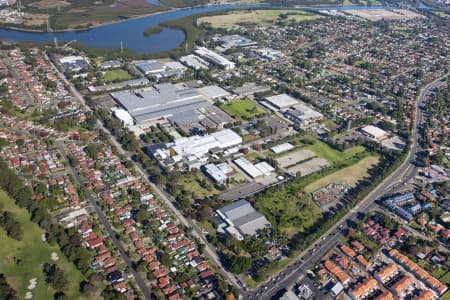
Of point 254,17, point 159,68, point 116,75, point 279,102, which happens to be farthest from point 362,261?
point 254,17

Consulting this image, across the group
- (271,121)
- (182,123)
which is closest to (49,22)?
(182,123)

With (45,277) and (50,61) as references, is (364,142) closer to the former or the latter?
(45,277)

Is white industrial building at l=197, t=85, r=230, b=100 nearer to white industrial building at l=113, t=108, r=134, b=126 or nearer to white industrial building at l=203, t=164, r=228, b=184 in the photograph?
white industrial building at l=113, t=108, r=134, b=126

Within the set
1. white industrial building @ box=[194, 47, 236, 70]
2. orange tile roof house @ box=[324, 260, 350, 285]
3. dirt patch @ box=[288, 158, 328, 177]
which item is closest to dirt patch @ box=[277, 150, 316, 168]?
dirt patch @ box=[288, 158, 328, 177]

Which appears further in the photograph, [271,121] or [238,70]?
[238,70]

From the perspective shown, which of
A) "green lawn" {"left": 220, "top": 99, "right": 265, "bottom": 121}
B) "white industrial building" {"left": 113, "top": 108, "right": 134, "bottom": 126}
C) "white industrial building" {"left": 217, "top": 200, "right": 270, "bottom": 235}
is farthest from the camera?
"green lawn" {"left": 220, "top": 99, "right": 265, "bottom": 121}
